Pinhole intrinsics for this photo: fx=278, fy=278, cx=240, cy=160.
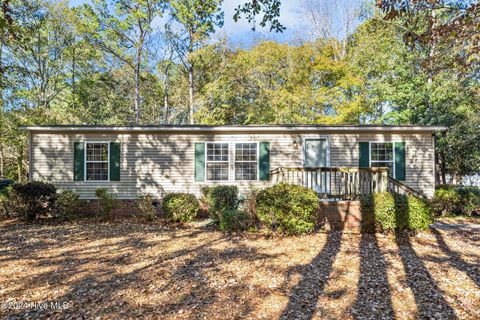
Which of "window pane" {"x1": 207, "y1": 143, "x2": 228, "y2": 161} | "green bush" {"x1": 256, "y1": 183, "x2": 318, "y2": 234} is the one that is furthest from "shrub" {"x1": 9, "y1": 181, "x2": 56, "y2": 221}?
"green bush" {"x1": 256, "y1": 183, "x2": 318, "y2": 234}

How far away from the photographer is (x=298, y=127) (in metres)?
9.88

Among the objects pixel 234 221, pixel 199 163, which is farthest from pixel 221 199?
pixel 199 163

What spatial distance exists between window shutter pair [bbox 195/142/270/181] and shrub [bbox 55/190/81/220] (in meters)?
3.95

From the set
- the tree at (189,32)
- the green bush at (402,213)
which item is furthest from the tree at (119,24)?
the green bush at (402,213)

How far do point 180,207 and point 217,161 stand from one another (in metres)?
2.62

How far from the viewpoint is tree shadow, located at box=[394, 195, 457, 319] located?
3.30 metres

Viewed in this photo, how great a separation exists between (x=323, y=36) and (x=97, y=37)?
16.3 metres

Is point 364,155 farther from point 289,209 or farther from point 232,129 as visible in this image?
point 289,209

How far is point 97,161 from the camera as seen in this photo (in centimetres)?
1005

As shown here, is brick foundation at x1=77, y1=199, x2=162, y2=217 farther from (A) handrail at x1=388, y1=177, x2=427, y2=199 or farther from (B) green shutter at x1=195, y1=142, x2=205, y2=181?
(A) handrail at x1=388, y1=177, x2=427, y2=199

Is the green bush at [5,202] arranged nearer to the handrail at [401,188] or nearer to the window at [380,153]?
the handrail at [401,188]

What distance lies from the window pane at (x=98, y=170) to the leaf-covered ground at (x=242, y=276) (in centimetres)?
342

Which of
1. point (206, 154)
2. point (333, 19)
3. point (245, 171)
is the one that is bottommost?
point (245, 171)

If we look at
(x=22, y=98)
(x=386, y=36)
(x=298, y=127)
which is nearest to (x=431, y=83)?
(x=386, y=36)
